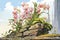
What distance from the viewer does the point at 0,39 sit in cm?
368

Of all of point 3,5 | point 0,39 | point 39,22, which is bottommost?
point 0,39

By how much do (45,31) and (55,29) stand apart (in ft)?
0.51

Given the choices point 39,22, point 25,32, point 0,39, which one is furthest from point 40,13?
point 0,39

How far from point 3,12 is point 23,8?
12.2 inches

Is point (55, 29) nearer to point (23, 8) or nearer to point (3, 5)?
point (23, 8)

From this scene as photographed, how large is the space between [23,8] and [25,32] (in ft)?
1.20

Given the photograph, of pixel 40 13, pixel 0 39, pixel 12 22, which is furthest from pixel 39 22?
pixel 0 39

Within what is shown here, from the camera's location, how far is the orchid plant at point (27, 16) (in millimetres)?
3729

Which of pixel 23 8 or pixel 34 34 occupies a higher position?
pixel 23 8

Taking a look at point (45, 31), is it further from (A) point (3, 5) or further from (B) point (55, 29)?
(A) point (3, 5)

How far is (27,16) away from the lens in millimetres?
3732

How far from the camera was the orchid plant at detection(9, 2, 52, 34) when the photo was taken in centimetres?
373

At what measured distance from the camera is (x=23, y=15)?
12.2 ft

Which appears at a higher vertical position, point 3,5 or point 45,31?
point 3,5
